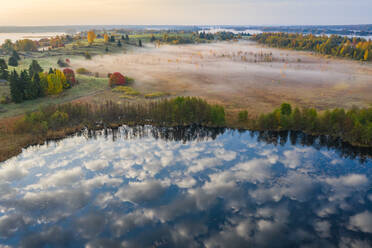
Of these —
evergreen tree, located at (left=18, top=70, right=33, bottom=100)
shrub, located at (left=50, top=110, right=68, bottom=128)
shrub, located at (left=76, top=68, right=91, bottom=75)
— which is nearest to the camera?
shrub, located at (left=50, top=110, right=68, bottom=128)

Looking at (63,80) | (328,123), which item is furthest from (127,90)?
(328,123)

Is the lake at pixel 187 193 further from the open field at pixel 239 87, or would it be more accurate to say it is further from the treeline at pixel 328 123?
the open field at pixel 239 87

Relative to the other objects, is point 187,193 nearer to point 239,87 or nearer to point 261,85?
point 239,87

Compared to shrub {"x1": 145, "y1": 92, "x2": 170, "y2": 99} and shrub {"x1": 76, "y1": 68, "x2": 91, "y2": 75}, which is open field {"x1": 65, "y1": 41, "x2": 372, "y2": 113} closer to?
shrub {"x1": 145, "y1": 92, "x2": 170, "y2": 99}

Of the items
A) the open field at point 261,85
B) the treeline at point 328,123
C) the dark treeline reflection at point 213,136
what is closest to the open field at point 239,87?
the open field at point 261,85

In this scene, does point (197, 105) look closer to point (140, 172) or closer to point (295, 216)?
point (140, 172)

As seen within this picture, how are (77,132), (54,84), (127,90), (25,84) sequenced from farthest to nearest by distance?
(127,90) → (54,84) → (25,84) → (77,132)

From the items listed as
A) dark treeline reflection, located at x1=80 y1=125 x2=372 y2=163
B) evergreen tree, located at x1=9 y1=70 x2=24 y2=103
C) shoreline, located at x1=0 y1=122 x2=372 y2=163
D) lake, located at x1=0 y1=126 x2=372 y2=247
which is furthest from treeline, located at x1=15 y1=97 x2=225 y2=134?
evergreen tree, located at x1=9 y1=70 x2=24 y2=103
